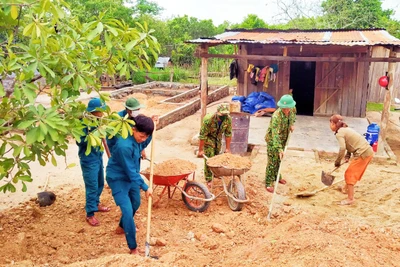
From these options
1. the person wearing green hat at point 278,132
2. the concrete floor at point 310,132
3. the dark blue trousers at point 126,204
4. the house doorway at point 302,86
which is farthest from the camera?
the house doorway at point 302,86

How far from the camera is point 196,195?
5.59 metres

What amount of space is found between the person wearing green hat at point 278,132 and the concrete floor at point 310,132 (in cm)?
254

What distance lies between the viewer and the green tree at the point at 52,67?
2.63 m

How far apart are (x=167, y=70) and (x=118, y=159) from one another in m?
20.1

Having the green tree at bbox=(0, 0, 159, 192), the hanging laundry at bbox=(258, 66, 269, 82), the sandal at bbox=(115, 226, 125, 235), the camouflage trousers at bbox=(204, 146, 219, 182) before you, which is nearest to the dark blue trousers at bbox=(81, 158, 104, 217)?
the sandal at bbox=(115, 226, 125, 235)

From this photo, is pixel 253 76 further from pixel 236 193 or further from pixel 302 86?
pixel 236 193

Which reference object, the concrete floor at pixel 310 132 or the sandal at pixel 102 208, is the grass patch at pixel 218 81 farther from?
the sandal at pixel 102 208

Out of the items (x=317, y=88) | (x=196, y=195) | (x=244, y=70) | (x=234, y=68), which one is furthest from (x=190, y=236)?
(x=234, y=68)

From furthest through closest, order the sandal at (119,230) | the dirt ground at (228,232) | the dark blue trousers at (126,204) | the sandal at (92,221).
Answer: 1. the sandal at (92,221)
2. the sandal at (119,230)
3. the dark blue trousers at (126,204)
4. the dirt ground at (228,232)

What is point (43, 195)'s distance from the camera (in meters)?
5.69

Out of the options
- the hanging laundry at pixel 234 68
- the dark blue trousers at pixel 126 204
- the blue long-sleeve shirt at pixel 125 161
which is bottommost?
the dark blue trousers at pixel 126 204

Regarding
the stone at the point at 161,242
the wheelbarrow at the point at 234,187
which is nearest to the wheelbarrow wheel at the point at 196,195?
the wheelbarrow at the point at 234,187

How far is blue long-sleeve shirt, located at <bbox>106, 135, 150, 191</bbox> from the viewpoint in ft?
13.2

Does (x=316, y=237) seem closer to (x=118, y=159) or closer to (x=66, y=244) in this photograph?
(x=118, y=159)
